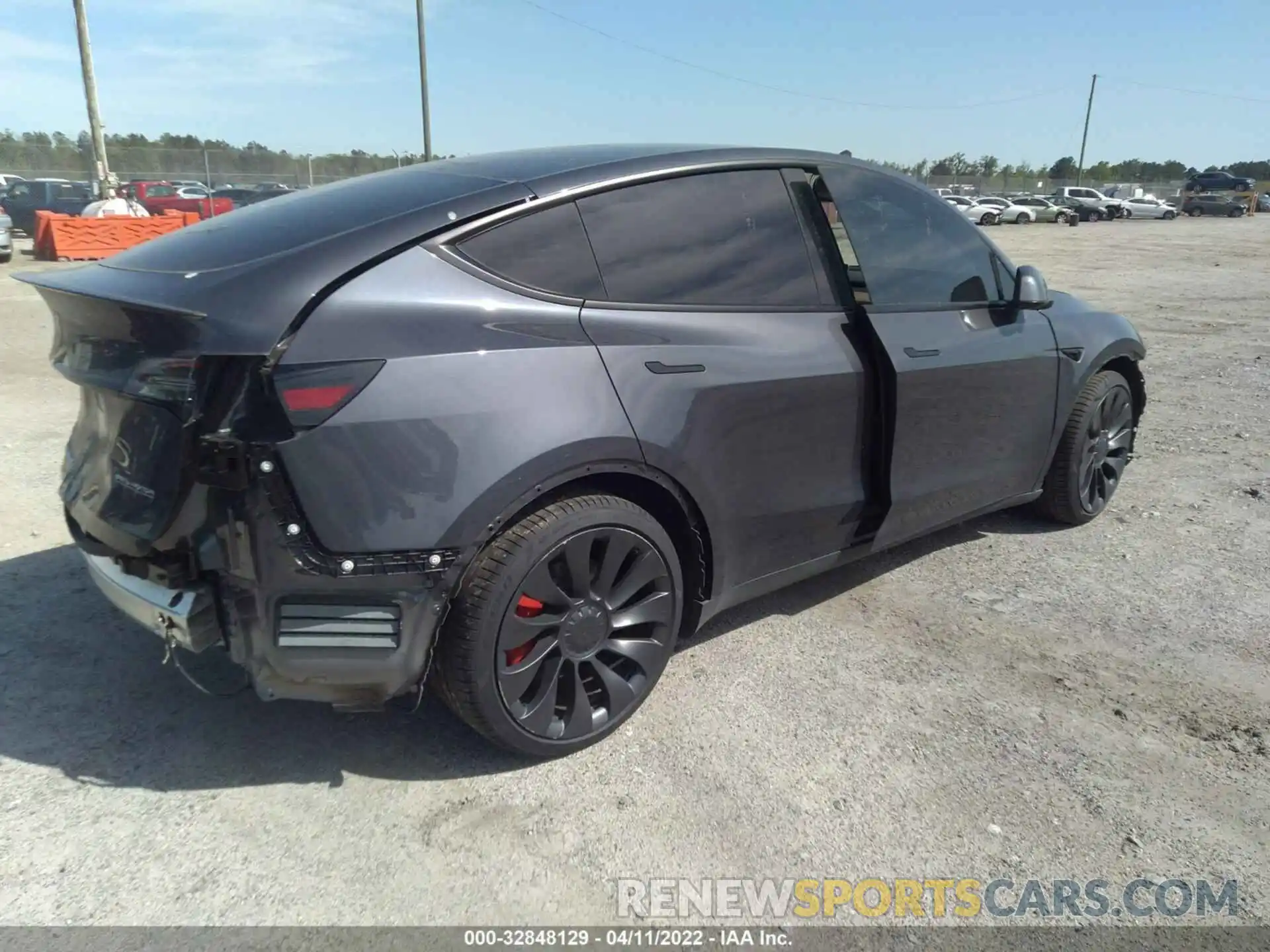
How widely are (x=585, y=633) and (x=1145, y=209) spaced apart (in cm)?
5803

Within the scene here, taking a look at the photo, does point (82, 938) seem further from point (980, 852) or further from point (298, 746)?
point (980, 852)

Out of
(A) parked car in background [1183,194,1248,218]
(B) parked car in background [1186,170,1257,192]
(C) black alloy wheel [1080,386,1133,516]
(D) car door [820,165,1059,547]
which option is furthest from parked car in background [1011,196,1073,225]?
(D) car door [820,165,1059,547]

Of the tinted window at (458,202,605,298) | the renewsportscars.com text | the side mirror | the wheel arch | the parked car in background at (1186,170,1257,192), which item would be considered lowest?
the renewsportscars.com text

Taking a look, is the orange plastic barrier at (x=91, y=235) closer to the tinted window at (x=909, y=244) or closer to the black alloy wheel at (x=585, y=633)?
the tinted window at (x=909, y=244)

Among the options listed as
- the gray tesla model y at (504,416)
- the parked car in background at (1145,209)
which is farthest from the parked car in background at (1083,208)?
the gray tesla model y at (504,416)

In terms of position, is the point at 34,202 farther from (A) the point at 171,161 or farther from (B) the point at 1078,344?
(B) the point at 1078,344

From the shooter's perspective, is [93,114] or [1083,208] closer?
[93,114]

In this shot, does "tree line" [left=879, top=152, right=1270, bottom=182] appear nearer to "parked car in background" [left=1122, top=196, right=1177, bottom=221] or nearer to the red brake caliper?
"parked car in background" [left=1122, top=196, right=1177, bottom=221]

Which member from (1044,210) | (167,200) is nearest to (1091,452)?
(167,200)

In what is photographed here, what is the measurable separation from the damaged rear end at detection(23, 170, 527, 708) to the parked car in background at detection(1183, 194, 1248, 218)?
64379 mm

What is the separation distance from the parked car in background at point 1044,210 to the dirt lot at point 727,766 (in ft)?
155

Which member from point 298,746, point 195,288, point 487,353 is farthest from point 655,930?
point 195,288

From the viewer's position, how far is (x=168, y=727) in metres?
2.96

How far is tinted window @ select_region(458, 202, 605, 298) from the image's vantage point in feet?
8.60
